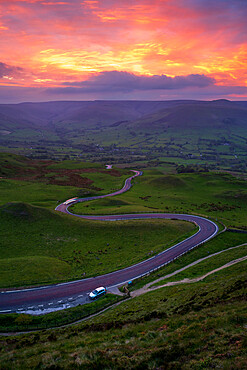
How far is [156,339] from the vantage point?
75.3 ft

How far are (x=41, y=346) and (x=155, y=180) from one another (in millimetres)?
155018

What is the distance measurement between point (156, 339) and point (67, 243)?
47.0 m

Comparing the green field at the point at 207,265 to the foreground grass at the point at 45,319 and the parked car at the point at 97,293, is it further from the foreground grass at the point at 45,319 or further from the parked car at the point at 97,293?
the foreground grass at the point at 45,319

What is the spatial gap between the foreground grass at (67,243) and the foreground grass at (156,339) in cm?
1912

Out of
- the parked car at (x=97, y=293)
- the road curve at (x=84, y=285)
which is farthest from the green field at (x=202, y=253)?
the parked car at (x=97, y=293)

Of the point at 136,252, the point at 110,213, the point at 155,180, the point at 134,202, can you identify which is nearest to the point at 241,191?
the point at 155,180

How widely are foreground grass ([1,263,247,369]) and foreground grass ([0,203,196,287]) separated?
19.1 meters

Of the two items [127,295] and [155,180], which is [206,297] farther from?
[155,180]

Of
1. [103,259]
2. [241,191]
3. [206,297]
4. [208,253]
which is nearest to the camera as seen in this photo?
[206,297]

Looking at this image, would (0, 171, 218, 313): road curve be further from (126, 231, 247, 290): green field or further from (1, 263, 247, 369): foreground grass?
(1, 263, 247, 369): foreground grass

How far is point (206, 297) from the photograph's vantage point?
31.9 meters

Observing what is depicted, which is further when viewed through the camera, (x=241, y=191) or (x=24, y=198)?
(x=241, y=191)

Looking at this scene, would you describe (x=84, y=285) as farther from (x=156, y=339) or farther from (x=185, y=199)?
(x=185, y=199)

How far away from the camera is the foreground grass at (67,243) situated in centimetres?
4950
